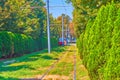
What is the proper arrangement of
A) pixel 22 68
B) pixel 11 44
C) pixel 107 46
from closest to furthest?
pixel 107 46 < pixel 22 68 < pixel 11 44

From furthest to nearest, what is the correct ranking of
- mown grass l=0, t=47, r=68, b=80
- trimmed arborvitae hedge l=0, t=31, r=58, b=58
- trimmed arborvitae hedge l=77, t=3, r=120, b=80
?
trimmed arborvitae hedge l=0, t=31, r=58, b=58 < mown grass l=0, t=47, r=68, b=80 < trimmed arborvitae hedge l=77, t=3, r=120, b=80

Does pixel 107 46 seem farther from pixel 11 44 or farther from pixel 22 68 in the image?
pixel 11 44

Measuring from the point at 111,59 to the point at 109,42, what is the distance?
4.76ft

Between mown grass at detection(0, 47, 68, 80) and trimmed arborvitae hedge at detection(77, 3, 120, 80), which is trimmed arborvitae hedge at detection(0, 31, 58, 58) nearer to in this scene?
mown grass at detection(0, 47, 68, 80)

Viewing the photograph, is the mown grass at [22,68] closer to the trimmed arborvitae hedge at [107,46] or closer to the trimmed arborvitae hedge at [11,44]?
the trimmed arborvitae hedge at [11,44]

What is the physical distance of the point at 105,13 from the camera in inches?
391

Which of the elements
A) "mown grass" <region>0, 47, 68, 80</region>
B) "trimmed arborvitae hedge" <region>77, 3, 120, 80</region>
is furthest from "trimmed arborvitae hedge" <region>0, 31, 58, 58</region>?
"trimmed arborvitae hedge" <region>77, 3, 120, 80</region>

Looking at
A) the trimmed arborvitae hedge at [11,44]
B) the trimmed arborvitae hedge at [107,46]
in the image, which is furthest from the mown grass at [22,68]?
the trimmed arborvitae hedge at [107,46]

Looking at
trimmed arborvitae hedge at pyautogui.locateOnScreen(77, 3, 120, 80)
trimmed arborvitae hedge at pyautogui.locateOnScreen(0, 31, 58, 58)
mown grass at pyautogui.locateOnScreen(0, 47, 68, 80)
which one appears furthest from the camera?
trimmed arborvitae hedge at pyautogui.locateOnScreen(0, 31, 58, 58)

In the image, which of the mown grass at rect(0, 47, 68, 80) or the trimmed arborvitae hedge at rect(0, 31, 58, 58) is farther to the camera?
the trimmed arborvitae hedge at rect(0, 31, 58, 58)

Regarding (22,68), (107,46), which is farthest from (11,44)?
(107,46)

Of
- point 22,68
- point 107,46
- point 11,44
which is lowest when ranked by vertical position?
point 22,68

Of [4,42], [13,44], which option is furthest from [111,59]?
[13,44]

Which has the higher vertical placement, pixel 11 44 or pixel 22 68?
pixel 11 44
